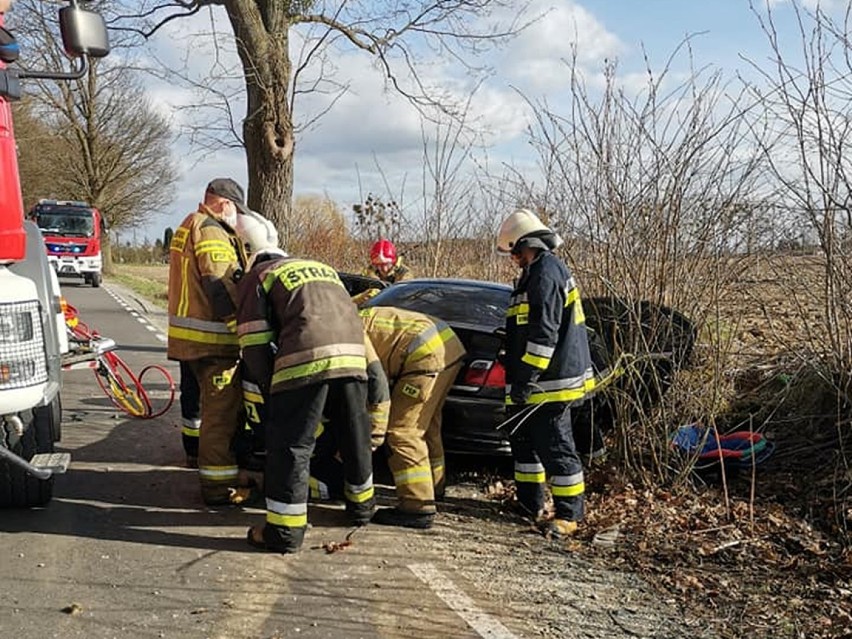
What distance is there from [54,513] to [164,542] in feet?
2.79

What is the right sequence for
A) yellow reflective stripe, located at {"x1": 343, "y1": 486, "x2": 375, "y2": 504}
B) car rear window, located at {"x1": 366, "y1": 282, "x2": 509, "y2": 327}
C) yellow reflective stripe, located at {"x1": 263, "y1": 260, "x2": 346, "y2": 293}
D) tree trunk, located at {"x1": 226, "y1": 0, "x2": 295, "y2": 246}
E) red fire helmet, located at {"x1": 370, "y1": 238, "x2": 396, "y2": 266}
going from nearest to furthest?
yellow reflective stripe, located at {"x1": 263, "y1": 260, "x2": 346, "y2": 293} < yellow reflective stripe, located at {"x1": 343, "y1": 486, "x2": 375, "y2": 504} < car rear window, located at {"x1": 366, "y1": 282, "x2": 509, "y2": 327} < red fire helmet, located at {"x1": 370, "y1": 238, "x2": 396, "y2": 266} < tree trunk, located at {"x1": 226, "y1": 0, "x2": 295, "y2": 246}

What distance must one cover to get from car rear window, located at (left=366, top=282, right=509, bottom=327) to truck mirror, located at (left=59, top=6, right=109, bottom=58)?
2.77 meters

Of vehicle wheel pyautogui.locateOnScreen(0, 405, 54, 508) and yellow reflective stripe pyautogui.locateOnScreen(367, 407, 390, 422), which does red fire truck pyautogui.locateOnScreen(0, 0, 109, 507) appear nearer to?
vehicle wheel pyautogui.locateOnScreen(0, 405, 54, 508)

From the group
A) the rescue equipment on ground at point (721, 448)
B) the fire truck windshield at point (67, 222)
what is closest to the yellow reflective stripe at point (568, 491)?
the rescue equipment on ground at point (721, 448)

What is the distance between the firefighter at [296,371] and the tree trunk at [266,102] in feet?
21.0

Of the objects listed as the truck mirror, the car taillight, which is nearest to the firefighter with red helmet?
the car taillight

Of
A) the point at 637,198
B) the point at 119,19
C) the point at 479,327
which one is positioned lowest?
the point at 479,327

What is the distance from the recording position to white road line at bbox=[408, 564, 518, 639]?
352 cm

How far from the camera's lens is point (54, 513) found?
16.0ft

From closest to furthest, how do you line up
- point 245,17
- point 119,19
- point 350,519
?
point 350,519
point 245,17
point 119,19

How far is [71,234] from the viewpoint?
2652cm

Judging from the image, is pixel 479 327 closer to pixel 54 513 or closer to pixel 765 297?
pixel 765 297

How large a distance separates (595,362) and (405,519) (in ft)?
5.93

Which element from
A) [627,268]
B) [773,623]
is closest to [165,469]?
[627,268]
